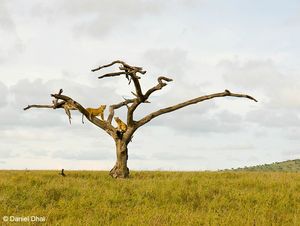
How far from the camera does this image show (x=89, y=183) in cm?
1747

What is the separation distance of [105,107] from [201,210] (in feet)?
38.6

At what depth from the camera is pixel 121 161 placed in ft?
73.2

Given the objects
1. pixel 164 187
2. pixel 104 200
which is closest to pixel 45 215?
pixel 104 200

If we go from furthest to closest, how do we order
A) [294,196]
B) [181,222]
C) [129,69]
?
[129,69] < [294,196] < [181,222]

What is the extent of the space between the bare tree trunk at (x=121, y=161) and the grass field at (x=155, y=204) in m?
4.48

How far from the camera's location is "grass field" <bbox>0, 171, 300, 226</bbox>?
35.2 feet

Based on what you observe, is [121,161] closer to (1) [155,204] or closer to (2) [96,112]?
(2) [96,112]

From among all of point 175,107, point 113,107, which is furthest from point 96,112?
point 175,107

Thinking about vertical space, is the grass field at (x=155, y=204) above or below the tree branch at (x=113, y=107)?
below

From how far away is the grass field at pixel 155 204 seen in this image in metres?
10.7

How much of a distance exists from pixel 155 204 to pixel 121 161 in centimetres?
914

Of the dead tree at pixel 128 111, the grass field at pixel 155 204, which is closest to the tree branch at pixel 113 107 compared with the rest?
the dead tree at pixel 128 111

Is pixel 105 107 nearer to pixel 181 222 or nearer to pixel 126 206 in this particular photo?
pixel 126 206

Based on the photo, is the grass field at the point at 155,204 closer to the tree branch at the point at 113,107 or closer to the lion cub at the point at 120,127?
the lion cub at the point at 120,127
